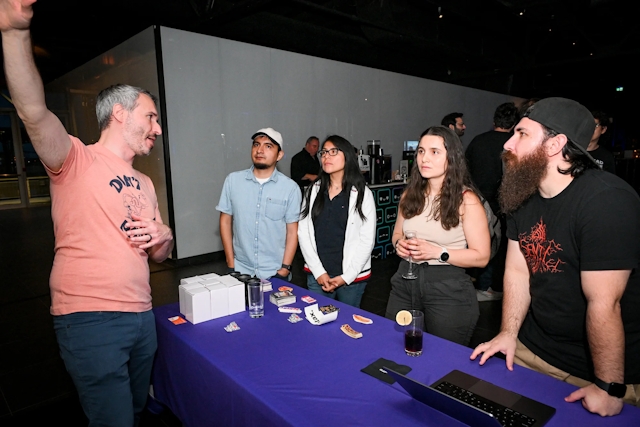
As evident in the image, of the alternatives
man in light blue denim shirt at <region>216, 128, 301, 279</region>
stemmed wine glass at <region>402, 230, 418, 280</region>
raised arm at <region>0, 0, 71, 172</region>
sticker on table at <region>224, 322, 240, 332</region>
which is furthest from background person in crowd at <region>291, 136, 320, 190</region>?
raised arm at <region>0, 0, 71, 172</region>

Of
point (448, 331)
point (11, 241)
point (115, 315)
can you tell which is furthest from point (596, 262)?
point (11, 241)

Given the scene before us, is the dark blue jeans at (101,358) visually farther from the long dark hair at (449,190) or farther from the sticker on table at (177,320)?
the long dark hair at (449,190)

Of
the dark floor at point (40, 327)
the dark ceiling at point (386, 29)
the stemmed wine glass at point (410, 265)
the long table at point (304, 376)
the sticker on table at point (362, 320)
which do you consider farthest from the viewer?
the dark ceiling at point (386, 29)

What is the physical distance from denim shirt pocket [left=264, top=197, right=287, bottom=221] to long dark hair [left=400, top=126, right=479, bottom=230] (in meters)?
0.85

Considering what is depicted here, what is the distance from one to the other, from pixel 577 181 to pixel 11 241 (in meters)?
8.84

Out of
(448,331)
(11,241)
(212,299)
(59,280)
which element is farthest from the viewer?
(11,241)

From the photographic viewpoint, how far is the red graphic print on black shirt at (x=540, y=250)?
4.58ft

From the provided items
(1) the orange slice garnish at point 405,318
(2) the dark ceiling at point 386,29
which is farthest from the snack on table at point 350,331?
(2) the dark ceiling at point 386,29

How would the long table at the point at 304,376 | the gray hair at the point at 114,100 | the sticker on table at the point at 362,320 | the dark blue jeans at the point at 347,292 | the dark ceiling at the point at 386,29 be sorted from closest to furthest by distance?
the long table at the point at 304,376
the gray hair at the point at 114,100
the sticker on table at the point at 362,320
the dark blue jeans at the point at 347,292
the dark ceiling at the point at 386,29

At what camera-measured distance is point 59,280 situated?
1.50m

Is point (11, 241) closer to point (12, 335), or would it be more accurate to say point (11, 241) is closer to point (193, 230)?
point (193, 230)

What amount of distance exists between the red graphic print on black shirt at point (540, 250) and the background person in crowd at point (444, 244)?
0.43m

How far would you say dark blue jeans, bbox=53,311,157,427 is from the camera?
1.47 m

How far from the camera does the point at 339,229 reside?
2533 millimetres
